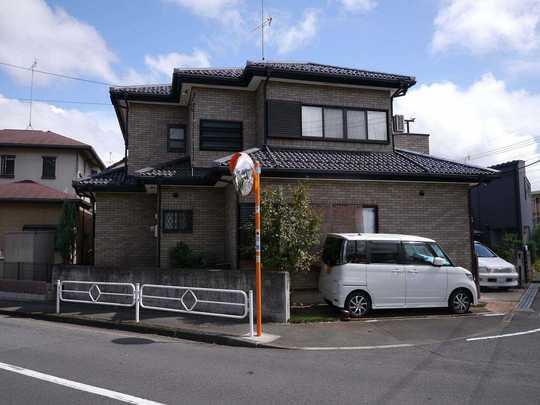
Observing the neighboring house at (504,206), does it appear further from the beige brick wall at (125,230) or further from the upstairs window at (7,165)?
the upstairs window at (7,165)

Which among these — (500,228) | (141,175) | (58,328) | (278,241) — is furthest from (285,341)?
(500,228)

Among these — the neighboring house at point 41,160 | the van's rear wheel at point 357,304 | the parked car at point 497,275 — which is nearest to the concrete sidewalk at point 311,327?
the van's rear wheel at point 357,304

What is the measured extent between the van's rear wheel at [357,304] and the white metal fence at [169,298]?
7.44 feet

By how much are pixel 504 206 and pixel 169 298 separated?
18475 millimetres

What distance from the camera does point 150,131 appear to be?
51.5 ft

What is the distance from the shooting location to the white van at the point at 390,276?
9.93 metres

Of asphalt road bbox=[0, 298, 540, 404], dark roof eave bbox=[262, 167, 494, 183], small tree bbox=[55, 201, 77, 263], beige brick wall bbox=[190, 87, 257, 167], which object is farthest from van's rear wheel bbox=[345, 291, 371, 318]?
small tree bbox=[55, 201, 77, 263]

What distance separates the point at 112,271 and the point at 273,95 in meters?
6.86

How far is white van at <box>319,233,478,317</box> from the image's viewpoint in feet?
32.6

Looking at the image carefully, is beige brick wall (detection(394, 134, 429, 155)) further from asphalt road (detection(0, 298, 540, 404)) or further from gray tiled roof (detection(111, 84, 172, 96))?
asphalt road (detection(0, 298, 540, 404))

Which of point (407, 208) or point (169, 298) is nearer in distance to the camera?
point (169, 298)

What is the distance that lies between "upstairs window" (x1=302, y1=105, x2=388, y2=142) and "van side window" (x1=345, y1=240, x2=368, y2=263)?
4757 millimetres

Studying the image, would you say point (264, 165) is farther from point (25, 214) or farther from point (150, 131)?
point (25, 214)

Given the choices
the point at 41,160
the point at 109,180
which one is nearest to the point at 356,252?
the point at 109,180
